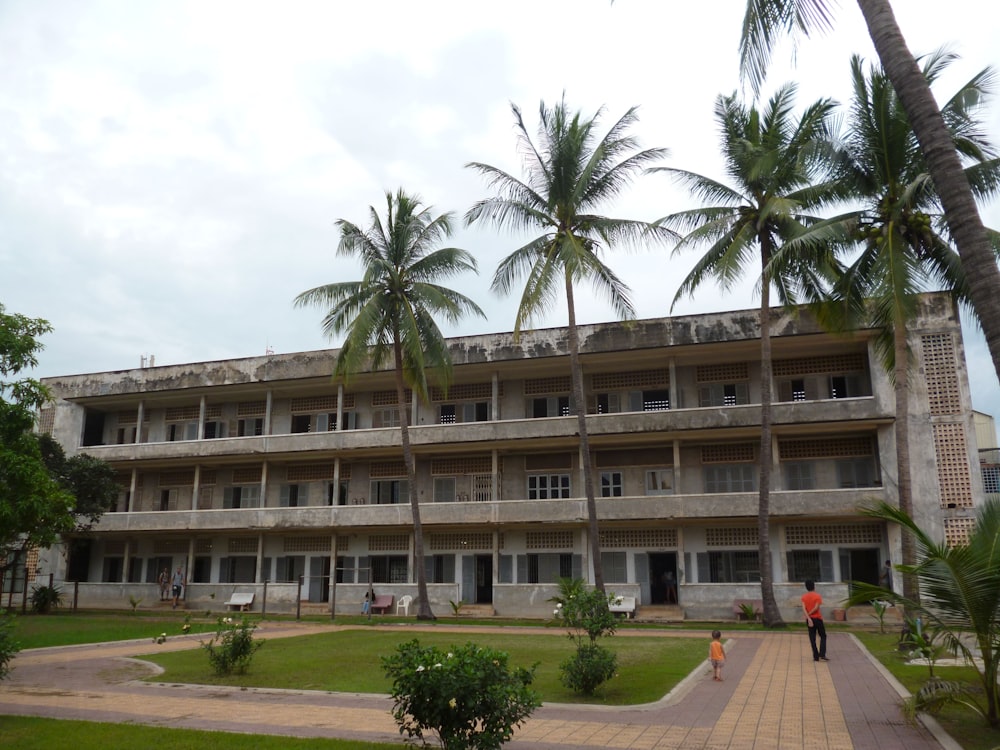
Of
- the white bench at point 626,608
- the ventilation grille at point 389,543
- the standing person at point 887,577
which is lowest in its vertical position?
the white bench at point 626,608

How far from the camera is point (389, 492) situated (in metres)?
32.4

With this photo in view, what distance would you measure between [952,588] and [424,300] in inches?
793

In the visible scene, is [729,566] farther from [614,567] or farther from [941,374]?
[941,374]

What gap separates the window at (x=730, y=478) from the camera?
2800 centimetres

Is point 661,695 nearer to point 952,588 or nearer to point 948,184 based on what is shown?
point 952,588

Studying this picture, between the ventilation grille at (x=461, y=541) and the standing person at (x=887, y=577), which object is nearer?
the standing person at (x=887, y=577)

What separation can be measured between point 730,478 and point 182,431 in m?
23.8

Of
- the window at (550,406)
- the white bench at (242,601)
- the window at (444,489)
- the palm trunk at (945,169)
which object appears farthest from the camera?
the window at (444,489)

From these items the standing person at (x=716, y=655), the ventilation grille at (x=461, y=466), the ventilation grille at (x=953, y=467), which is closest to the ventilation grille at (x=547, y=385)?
the ventilation grille at (x=461, y=466)

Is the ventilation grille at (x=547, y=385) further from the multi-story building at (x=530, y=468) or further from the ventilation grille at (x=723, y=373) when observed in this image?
the ventilation grille at (x=723, y=373)

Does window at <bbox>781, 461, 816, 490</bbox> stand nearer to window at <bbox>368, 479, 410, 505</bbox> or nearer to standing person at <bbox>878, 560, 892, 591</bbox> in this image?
standing person at <bbox>878, 560, 892, 591</bbox>

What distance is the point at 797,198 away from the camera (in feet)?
A: 71.3

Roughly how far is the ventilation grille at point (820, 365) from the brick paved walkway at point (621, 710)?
1484 centimetres

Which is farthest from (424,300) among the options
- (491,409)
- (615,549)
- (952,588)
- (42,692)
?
(952,588)
